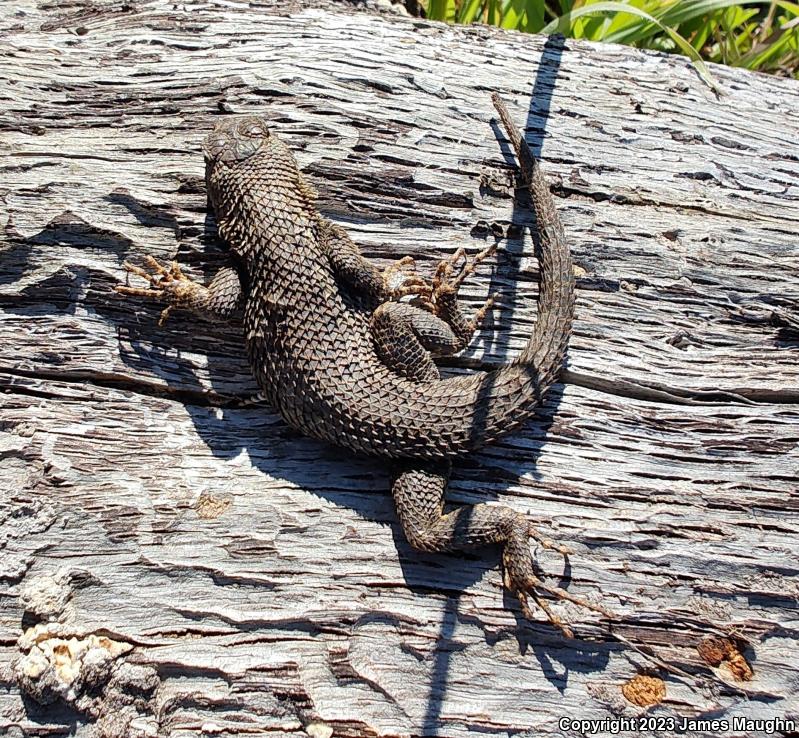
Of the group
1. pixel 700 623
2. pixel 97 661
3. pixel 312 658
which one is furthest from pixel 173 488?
pixel 700 623

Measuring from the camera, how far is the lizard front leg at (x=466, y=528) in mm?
3064

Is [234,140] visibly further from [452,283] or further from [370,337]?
[452,283]

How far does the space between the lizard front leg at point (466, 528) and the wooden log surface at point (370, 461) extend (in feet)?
0.46

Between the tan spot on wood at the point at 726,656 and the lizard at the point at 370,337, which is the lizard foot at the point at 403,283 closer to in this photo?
the lizard at the point at 370,337

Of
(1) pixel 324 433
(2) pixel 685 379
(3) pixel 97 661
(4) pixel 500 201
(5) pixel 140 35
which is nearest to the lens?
(3) pixel 97 661

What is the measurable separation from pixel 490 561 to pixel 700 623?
1.08 metres

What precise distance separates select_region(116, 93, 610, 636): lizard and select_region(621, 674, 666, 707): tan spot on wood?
1.18 ft

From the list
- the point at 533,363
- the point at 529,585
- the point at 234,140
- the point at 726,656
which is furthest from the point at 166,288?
the point at 726,656

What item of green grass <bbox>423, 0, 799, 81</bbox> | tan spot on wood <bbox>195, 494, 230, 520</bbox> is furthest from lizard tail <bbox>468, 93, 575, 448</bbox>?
green grass <bbox>423, 0, 799, 81</bbox>

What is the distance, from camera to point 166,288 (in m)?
3.39

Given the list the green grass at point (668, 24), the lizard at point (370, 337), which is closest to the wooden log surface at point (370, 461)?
the lizard at point (370, 337)

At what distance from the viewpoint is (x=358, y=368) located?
3.20 meters

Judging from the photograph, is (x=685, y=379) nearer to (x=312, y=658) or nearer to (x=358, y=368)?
(x=358, y=368)

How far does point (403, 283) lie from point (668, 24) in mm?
2926
